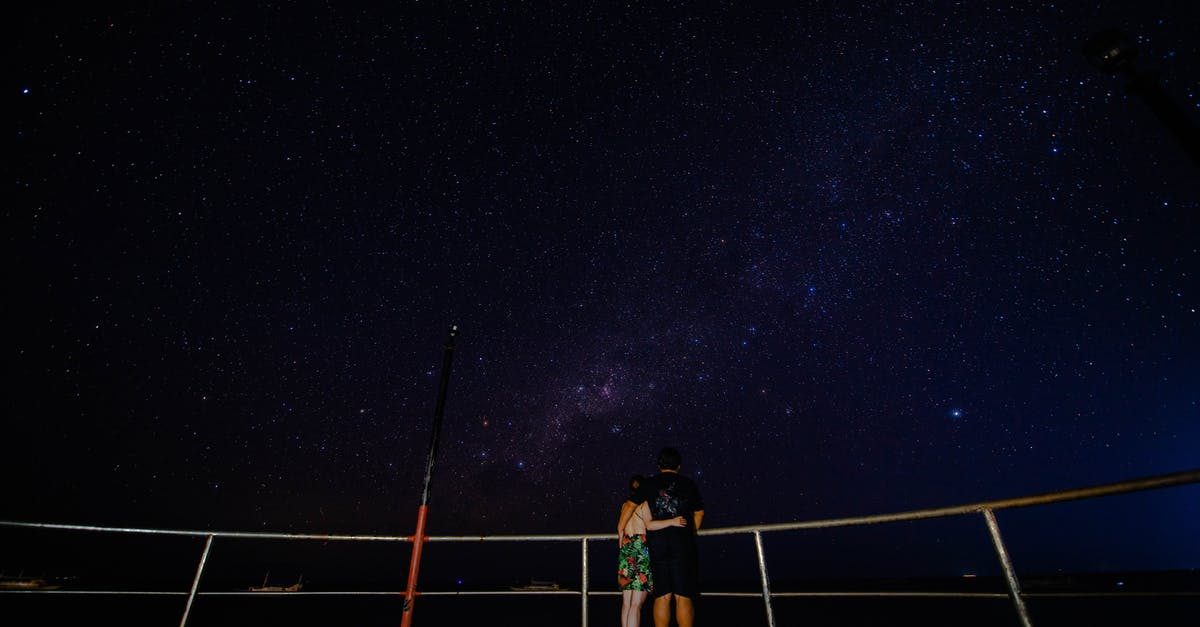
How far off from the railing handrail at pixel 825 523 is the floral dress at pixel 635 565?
0.31 m

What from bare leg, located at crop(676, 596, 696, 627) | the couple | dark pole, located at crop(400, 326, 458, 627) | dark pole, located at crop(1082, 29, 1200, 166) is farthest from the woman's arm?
dark pole, located at crop(1082, 29, 1200, 166)

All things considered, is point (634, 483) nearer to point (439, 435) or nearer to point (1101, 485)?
point (439, 435)

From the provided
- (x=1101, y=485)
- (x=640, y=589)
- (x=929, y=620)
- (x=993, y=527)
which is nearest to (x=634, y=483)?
(x=640, y=589)

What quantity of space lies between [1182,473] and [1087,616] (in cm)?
4065

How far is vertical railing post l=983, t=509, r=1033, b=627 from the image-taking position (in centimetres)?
257

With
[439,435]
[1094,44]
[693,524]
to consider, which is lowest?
[693,524]

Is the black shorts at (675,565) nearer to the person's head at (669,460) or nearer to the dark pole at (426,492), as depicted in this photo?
the person's head at (669,460)

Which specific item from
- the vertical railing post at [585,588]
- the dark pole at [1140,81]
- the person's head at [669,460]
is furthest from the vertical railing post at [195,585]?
the dark pole at [1140,81]

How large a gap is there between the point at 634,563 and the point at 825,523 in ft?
6.58

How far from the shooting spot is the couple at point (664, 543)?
13.4ft

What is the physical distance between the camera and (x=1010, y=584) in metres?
2.62

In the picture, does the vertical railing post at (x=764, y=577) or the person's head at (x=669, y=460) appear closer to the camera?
the vertical railing post at (x=764, y=577)

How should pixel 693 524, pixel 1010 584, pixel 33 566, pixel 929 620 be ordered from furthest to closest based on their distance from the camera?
pixel 33 566 → pixel 929 620 → pixel 693 524 → pixel 1010 584

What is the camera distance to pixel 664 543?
4168 millimetres
